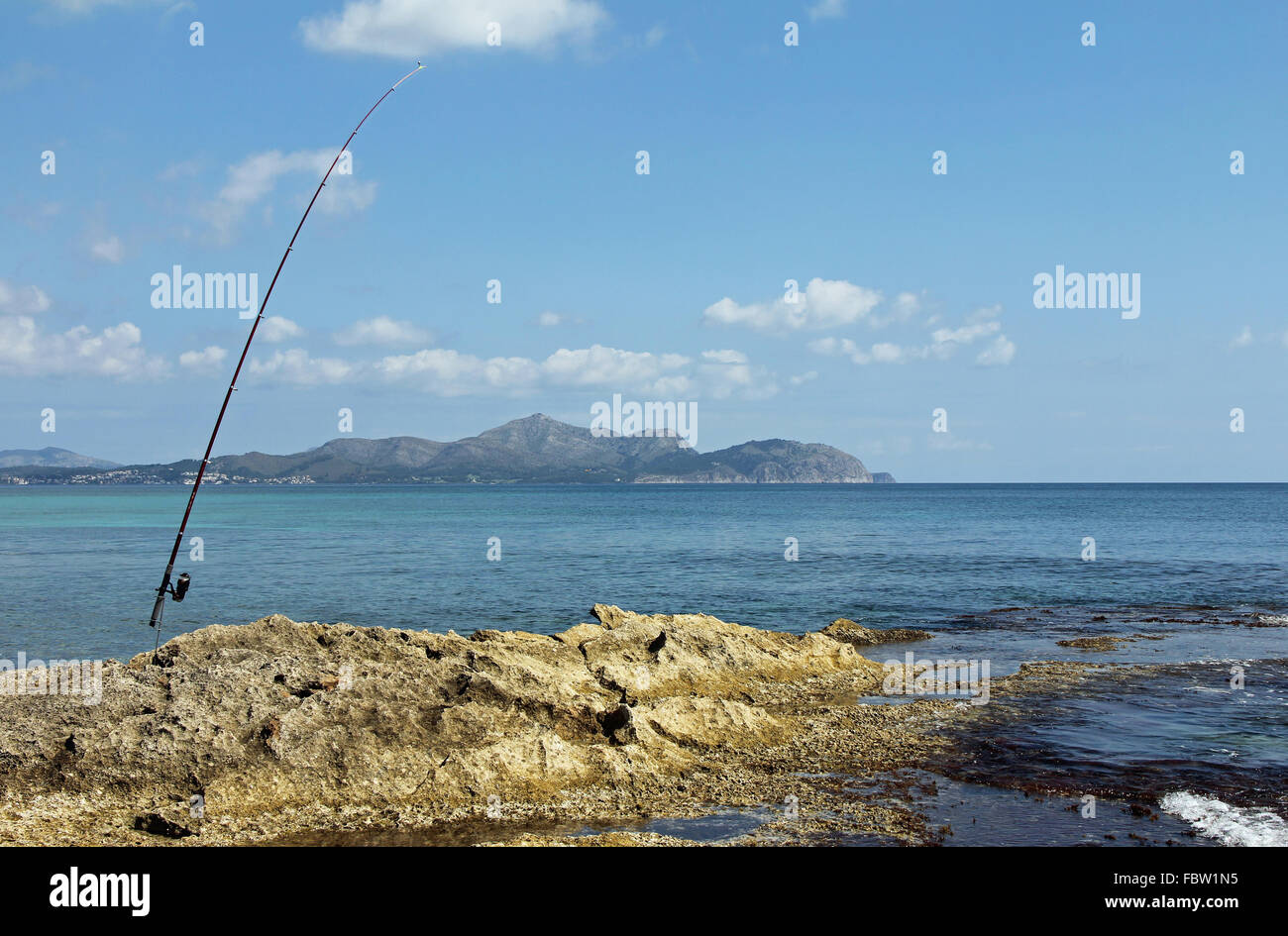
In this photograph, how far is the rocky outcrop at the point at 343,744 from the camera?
1027 cm

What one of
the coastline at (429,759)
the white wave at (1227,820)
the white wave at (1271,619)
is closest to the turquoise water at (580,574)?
the white wave at (1271,619)

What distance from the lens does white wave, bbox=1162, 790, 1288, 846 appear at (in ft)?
33.3

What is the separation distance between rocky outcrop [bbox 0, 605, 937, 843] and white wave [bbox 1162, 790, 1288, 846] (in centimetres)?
390

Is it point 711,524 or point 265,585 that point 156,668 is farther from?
point 711,524

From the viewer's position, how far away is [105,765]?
10.8 metres

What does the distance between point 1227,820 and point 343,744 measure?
10.9m

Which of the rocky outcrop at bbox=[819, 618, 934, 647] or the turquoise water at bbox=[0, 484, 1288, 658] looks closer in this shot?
the rocky outcrop at bbox=[819, 618, 934, 647]

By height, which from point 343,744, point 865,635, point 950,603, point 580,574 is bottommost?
point 950,603

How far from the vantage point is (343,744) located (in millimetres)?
11320

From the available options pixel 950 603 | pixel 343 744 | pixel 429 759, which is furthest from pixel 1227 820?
pixel 950 603

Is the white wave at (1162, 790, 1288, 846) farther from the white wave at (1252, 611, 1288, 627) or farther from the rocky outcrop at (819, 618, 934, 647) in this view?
the white wave at (1252, 611, 1288, 627)

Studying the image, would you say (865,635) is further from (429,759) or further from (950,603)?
(429,759)

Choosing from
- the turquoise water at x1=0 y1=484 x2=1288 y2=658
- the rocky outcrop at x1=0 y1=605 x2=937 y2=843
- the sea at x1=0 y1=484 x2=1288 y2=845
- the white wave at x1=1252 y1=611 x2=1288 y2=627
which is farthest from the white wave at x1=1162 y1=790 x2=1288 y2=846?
the white wave at x1=1252 y1=611 x2=1288 y2=627
